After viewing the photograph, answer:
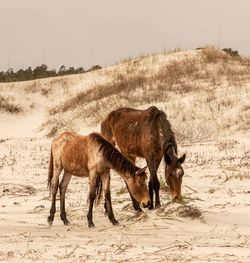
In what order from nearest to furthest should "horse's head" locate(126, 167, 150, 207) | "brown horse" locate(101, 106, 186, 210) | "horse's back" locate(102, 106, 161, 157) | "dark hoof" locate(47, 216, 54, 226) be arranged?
1. "horse's head" locate(126, 167, 150, 207)
2. "dark hoof" locate(47, 216, 54, 226)
3. "brown horse" locate(101, 106, 186, 210)
4. "horse's back" locate(102, 106, 161, 157)

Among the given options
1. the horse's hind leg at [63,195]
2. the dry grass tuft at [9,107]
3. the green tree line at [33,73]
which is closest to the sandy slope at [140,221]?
the horse's hind leg at [63,195]

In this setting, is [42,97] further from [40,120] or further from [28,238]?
[28,238]

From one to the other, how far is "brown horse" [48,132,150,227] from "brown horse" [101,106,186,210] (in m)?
0.73

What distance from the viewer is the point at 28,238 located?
22.6 feet

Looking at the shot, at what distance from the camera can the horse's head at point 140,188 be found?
26.1 ft

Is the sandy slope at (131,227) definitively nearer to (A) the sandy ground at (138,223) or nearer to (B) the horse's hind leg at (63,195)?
(A) the sandy ground at (138,223)

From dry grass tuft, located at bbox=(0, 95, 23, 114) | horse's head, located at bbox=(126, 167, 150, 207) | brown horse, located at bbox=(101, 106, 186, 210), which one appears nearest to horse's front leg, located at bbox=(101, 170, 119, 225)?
horse's head, located at bbox=(126, 167, 150, 207)

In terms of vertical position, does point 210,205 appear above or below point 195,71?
below

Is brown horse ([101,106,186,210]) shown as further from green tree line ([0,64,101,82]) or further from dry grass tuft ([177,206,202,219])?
green tree line ([0,64,101,82])

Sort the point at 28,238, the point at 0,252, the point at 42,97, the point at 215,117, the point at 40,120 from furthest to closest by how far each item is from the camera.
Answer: the point at 42,97 → the point at 40,120 → the point at 215,117 → the point at 28,238 → the point at 0,252

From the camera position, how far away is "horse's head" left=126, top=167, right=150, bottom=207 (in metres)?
7.96

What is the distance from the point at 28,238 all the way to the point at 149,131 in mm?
3802

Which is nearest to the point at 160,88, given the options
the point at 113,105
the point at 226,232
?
the point at 113,105

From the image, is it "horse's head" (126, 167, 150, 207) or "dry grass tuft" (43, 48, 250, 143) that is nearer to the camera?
"horse's head" (126, 167, 150, 207)
